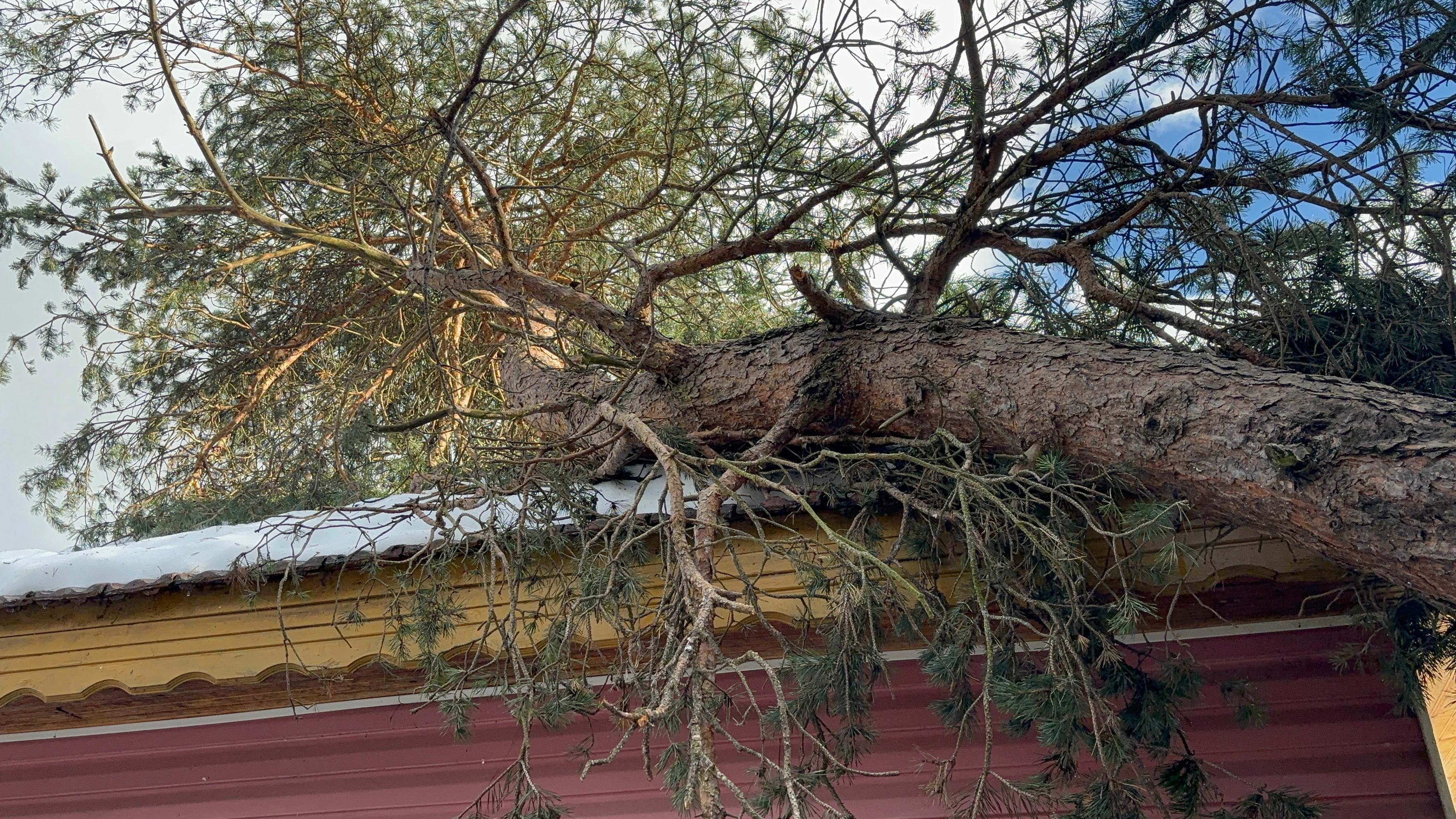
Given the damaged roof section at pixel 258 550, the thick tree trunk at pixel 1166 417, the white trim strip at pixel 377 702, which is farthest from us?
the white trim strip at pixel 377 702

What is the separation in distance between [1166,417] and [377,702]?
10.0ft

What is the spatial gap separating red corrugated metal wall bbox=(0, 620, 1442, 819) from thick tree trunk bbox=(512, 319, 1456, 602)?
3.43 ft

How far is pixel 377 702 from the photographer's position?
12.0 feet

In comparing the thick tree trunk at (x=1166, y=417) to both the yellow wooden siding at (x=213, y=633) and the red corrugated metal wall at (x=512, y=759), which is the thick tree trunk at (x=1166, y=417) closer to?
the yellow wooden siding at (x=213, y=633)

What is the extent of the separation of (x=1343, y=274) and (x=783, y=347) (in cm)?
169

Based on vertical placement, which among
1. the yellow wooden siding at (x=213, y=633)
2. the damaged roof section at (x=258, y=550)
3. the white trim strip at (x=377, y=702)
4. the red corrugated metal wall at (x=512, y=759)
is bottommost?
the red corrugated metal wall at (x=512, y=759)

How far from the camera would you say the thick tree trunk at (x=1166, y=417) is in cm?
175

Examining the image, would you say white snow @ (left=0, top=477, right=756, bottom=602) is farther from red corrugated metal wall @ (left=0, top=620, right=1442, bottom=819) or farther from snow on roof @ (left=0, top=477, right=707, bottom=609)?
red corrugated metal wall @ (left=0, top=620, right=1442, bottom=819)

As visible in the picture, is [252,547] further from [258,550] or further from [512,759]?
[512,759]

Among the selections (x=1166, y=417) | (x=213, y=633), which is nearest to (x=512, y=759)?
(x=213, y=633)

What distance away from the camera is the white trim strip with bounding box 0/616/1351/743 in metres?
3.02

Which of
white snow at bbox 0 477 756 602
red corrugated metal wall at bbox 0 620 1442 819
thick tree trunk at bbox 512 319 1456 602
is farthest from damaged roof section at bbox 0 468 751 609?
red corrugated metal wall at bbox 0 620 1442 819

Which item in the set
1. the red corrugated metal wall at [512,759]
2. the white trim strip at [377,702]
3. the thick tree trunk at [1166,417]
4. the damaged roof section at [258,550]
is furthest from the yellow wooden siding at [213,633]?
the red corrugated metal wall at [512,759]

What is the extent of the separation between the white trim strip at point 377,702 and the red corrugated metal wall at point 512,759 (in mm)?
27
